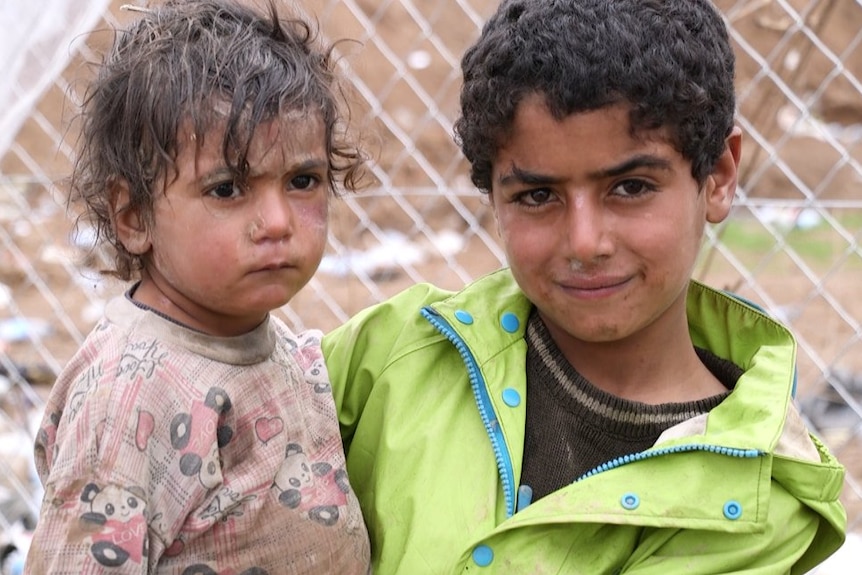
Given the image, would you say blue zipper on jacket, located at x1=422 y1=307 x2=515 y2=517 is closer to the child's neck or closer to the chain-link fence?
the child's neck

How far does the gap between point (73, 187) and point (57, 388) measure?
336mm

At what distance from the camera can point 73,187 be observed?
1807 millimetres

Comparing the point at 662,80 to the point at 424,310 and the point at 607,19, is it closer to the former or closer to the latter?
the point at 607,19

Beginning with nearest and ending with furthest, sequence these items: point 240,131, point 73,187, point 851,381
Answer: point 240,131 < point 73,187 < point 851,381

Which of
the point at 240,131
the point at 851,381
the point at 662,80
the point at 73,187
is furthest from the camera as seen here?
the point at 851,381

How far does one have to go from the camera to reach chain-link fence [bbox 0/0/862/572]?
2.90 m

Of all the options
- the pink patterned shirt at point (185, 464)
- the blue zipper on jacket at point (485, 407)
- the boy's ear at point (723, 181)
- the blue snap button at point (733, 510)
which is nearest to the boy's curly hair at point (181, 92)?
the pink patterned shirt at point (185, 464)

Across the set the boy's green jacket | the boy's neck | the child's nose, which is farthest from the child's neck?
the child's nose

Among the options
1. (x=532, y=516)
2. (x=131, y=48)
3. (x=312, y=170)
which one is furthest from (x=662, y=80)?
(x=131, y=48)

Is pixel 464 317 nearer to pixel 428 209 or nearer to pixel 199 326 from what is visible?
pixel 199 326

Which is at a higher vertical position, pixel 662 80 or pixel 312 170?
pixel 662 80

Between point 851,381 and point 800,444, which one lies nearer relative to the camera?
point 800,444

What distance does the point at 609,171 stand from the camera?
5.43 feet

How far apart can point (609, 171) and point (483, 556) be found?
1.82 feet
